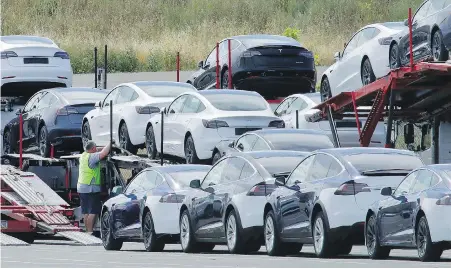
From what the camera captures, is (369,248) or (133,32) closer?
(369,248)

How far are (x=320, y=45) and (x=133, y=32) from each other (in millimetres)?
9728

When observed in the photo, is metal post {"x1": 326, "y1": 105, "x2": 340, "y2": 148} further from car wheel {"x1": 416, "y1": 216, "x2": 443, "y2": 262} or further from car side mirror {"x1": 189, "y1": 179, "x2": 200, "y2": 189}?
car wheel {"x1": 416, "y1": 216, "x2": 443, "y2": 262}

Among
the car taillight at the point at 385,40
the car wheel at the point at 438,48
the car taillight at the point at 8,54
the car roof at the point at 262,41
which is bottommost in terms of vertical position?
the car taillight at the point at 8,54

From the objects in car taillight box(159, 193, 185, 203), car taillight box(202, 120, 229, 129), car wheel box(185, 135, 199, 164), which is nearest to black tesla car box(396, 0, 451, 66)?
car taillight box(202, 120, 229, 129)

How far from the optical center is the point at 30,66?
36.4 m

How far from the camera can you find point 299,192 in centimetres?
2108

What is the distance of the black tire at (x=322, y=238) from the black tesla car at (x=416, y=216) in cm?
50

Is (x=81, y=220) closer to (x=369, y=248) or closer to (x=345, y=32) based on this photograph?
(x=369, y=248)

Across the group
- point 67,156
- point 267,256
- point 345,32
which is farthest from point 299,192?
point 345,32

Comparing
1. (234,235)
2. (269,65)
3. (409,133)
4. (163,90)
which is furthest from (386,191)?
(269,65)

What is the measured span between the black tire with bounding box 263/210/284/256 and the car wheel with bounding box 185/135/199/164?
6887 mm

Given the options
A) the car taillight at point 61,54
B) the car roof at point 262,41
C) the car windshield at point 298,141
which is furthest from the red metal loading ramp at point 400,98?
the car taillight at point 61,54

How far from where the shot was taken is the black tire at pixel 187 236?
76.8 ft

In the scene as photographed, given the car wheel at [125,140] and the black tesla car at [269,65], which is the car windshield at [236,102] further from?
the black tesla car at [269,65]
